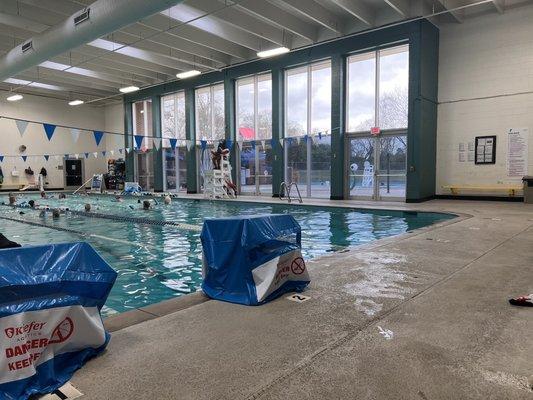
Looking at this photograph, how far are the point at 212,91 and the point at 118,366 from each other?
15.9m

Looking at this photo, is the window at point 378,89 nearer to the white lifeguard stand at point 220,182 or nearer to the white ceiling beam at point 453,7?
the white ceiling beam at point 453,7

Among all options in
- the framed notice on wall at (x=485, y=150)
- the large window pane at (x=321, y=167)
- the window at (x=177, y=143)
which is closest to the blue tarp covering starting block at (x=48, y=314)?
the framed notice on wall at (x=485, y=150)

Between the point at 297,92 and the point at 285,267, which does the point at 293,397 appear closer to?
the point at 285,267

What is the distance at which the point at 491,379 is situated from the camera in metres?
1.75

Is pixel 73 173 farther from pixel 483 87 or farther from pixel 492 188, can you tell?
pixel 492 188

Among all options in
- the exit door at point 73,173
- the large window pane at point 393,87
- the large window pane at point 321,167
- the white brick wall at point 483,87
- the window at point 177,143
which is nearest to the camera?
the white brick wall at point 483,87

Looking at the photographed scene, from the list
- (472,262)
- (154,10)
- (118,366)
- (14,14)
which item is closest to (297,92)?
(154,10)

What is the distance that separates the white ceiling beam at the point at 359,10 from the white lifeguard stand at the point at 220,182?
252 inches

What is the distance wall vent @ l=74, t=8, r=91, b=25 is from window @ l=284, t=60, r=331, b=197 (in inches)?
294

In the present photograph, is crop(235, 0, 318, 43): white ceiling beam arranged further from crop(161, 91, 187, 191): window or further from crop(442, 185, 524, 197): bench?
crop(161, 91, 187, 191): window

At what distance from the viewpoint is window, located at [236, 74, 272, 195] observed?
15172 millimetres

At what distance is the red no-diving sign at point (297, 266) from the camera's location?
9.87 ft

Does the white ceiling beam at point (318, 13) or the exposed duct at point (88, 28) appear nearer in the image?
the exposed duct at point (88, 28)

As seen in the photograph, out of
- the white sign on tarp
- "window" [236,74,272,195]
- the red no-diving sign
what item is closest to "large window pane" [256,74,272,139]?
"window" [236,74,272,195]
